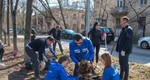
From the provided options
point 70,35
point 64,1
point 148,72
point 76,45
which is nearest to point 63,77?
point 76,45

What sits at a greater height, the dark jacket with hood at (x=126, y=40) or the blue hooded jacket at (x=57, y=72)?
the dark jacket with hood at (x=126, y=40)

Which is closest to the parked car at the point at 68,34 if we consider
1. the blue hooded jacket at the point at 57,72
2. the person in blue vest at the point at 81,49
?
the person in blue vest at the point at 81,49

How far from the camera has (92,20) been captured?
25344 millimetres

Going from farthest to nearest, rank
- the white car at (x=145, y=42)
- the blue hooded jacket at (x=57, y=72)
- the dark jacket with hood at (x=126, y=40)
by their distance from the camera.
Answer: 1. the white car at (x=145, y=42)
2. the dark jacket with hood at (x=126, y=40)
3. the blue hooded jacket at (x=57, y=72)

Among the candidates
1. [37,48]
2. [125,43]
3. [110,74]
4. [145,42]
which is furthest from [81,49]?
[145,42]

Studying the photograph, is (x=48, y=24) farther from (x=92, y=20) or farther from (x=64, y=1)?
(x=64, y=1)

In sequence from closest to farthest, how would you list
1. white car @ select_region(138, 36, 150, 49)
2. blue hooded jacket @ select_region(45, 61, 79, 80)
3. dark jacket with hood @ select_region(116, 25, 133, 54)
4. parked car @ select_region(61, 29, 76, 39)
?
blue hooded jacket @ select_region(45, 61, 79, 80) → dark jacket with hood @ select_region(116, 25, 133, 54) → white car @ select_region(138, 36, 150, 49) → parked car @ select_region(61, 29, 76, 39)

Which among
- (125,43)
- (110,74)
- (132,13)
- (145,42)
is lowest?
(145,42)

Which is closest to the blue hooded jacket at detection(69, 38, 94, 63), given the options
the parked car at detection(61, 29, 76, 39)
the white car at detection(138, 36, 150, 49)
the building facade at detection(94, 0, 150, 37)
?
the white car at detection(138, 36, 150, 49)

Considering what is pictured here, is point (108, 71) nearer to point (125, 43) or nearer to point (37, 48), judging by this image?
point (125, 43)

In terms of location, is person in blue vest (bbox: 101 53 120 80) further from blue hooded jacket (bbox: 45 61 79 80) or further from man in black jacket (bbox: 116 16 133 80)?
man in black jacket (bbox: 116 16 133 80)

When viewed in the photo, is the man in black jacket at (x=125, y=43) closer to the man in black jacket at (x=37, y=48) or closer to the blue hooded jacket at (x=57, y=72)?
the blue hooded jacket at (x=57, y=72)

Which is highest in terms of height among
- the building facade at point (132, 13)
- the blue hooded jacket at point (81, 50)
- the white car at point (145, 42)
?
the building facade at point (132, 13)

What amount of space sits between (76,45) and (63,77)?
50.3 inches
